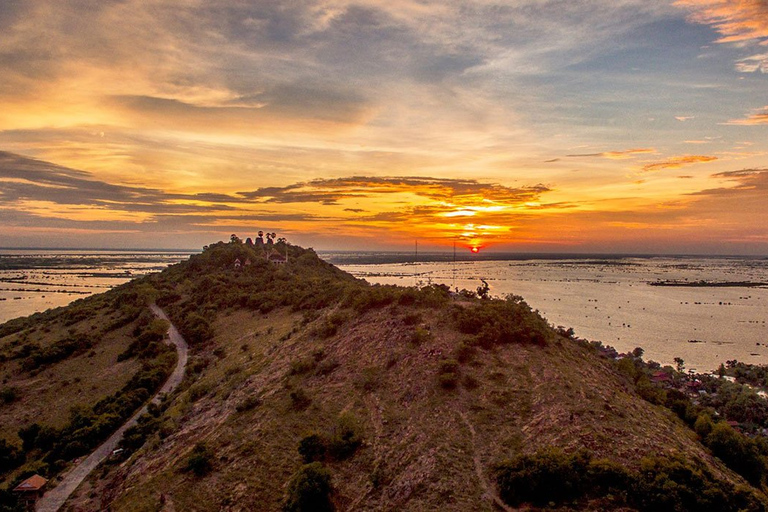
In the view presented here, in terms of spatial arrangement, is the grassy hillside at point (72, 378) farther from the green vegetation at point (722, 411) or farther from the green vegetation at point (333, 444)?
the green vegetation at point (722, 411)

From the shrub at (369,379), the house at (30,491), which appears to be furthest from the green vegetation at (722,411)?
the house at (30,491)

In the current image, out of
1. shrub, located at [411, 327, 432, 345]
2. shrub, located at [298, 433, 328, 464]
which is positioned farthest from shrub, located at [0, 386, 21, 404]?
shrub, located at [411, 327, 432, 345]

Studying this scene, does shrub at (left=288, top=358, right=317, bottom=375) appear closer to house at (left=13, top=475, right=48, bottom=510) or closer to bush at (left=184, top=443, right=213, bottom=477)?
bush at (left=184, top=443, right=213, bottom=477)

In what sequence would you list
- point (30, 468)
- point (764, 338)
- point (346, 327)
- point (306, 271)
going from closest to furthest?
point (30, 468) → point (346, 327) → point (764, 338) → point (306, 271)

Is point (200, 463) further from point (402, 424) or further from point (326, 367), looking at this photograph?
point (402, 424)

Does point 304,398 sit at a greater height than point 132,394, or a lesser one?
greater

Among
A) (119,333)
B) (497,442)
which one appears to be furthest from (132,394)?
(497,442)

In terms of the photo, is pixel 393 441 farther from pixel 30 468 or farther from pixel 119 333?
pixel 119 333
